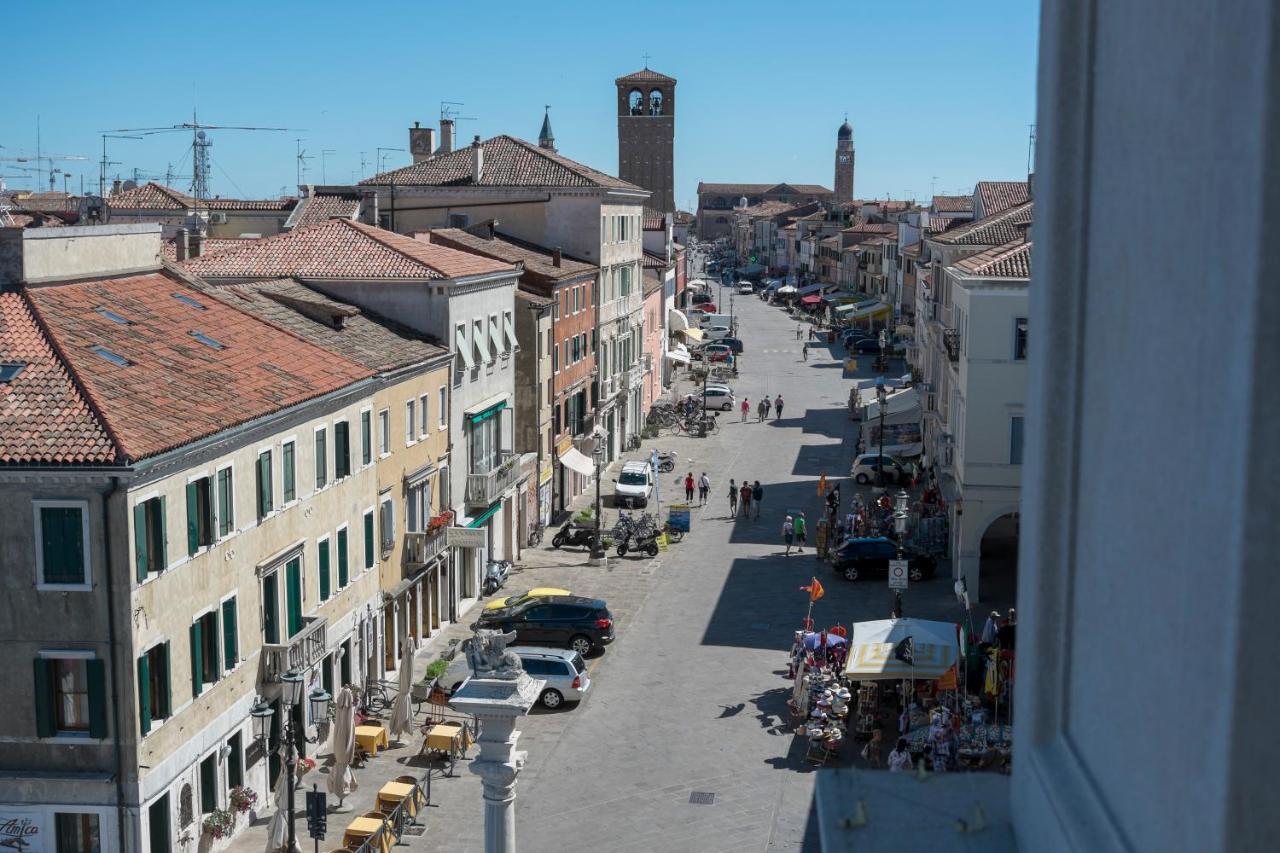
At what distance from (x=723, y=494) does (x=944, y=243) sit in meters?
11.0

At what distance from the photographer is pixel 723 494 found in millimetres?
49375

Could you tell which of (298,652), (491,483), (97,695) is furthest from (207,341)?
(491,483)

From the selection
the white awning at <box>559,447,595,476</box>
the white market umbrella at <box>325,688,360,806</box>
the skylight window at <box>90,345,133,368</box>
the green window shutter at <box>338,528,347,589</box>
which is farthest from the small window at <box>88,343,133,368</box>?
the white awning at <box>559,447,595,476</box>

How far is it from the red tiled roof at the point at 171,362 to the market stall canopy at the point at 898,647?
10.3m

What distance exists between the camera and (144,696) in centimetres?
1861

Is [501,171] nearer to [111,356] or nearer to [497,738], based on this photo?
[111,356]

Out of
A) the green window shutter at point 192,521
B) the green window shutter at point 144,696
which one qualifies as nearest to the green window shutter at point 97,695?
the green window shutter at point 144,696

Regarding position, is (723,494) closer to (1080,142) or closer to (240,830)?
(240,830)

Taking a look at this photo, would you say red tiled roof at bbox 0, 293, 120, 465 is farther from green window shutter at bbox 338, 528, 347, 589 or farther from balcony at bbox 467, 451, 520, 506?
balcony at bbox 467, 451, 520, 506

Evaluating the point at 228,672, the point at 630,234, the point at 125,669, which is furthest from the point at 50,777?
the point at 630,234

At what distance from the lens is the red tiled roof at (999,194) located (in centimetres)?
6125

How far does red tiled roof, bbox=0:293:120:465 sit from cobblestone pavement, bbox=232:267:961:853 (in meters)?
7.19

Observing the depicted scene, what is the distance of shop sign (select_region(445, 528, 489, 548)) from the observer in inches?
1302

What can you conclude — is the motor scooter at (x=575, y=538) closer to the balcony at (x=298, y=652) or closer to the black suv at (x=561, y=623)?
the black suv at (x=561, y=623)
